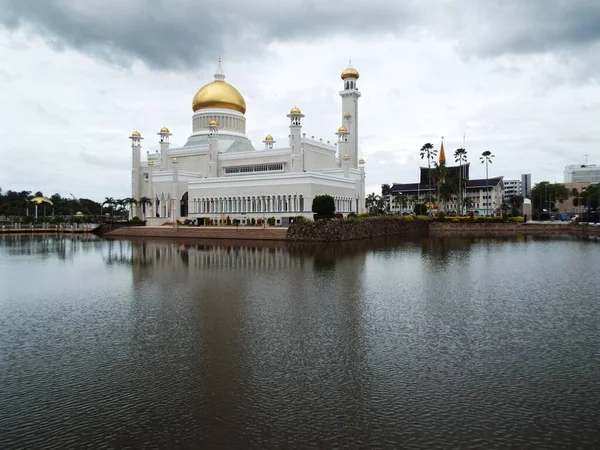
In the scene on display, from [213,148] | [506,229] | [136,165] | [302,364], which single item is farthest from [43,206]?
[302,364]

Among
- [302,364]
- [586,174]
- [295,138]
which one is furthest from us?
[586,174]

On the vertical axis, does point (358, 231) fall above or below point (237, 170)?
below

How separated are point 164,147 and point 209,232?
64.8 feet

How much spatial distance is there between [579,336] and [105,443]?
10.2 meters

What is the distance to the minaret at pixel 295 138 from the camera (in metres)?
51.8

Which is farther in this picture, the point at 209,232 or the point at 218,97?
the point at 218,97

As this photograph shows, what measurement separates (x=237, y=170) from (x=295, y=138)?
9007mm

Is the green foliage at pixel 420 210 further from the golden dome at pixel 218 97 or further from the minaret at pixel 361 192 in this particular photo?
the golden dome at pixel 218 97

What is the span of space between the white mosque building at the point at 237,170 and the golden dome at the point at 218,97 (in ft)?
0.38

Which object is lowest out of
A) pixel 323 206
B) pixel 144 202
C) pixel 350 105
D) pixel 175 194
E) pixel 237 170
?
pixel 323 206

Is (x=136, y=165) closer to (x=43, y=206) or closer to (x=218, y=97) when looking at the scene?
(x=218, y=97)

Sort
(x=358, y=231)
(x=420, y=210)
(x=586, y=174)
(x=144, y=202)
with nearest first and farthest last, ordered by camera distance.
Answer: (x=358, y=231), (x=144, y=202), (x=420, y=210), (x=586, y=174)

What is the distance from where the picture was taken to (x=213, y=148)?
56969 mm

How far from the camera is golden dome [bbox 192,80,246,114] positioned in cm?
5850
